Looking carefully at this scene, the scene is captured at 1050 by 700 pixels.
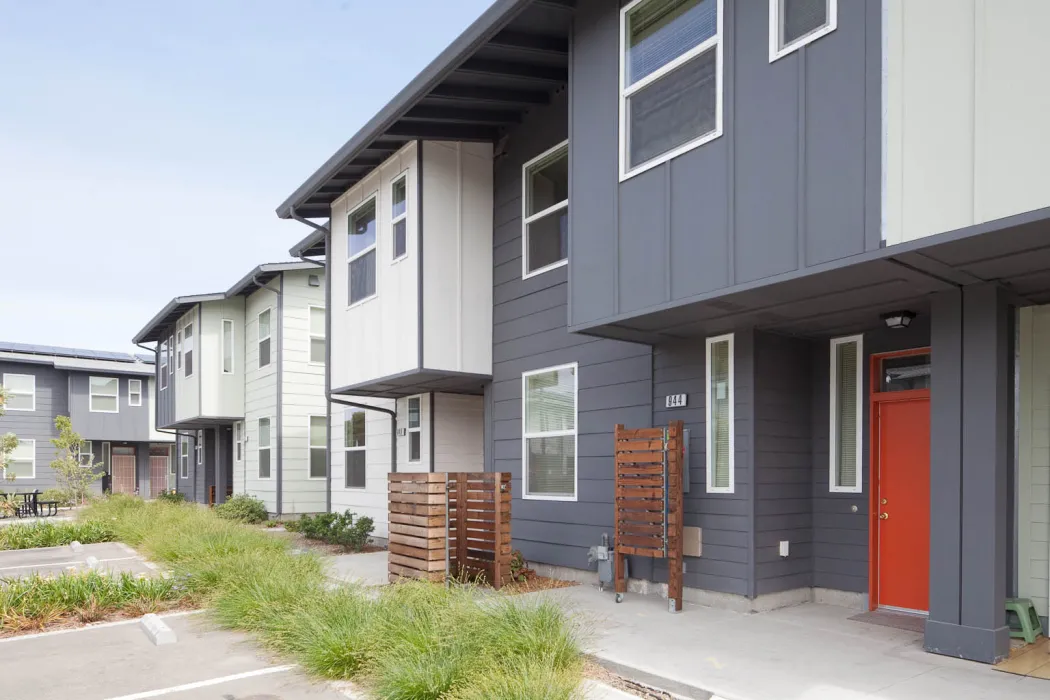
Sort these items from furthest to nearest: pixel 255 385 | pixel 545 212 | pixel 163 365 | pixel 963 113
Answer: pixel 163 365 < pixel 255 385 < pixel 545 212 < pixel 963 113

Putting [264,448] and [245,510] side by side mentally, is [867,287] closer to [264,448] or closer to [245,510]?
[245,510]

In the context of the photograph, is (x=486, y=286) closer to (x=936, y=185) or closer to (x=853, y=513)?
(x=853, y=513)

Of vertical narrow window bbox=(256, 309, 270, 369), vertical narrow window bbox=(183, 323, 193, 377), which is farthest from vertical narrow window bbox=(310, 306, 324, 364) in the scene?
vertical narrow window bbox=(183, 323, 193, 377)

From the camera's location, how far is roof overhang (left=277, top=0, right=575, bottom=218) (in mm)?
7785

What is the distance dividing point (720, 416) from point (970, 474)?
2408 millimetres

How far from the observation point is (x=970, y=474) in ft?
17.9

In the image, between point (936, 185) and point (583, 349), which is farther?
point (583, 349)

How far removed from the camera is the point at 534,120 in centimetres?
991

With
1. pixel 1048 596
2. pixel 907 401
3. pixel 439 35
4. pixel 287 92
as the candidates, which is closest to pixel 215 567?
pixel 907 401

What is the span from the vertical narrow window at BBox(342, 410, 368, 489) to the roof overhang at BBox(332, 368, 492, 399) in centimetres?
151

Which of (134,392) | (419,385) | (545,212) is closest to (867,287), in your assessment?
(545,212)

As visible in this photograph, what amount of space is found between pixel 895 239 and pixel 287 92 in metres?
20.4

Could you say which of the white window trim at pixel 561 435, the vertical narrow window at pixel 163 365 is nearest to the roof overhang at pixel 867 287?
the white window trim at pixel 561 435

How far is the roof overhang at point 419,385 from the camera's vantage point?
1012 centimetres
